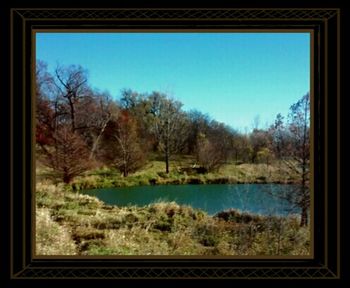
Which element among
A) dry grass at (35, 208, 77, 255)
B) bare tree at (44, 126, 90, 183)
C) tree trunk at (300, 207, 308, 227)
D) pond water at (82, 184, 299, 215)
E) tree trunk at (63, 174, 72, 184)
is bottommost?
dry grass at (35, 208, 77, 255)

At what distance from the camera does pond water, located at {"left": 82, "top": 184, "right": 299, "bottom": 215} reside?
2863 millimetres

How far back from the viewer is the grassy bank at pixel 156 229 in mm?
2748

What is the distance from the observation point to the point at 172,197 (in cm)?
293

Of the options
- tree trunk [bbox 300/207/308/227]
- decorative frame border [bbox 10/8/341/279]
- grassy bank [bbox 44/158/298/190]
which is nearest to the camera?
decorative frame border [bbox 10/8/341/279]

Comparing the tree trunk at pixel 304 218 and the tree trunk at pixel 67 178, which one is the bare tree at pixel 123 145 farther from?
the tree trunk at pixel 304 218

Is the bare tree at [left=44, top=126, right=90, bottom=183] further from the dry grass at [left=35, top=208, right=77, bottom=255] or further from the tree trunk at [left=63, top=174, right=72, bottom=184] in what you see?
the dry grass at [left=35, top=208, right=77, bottom=255]

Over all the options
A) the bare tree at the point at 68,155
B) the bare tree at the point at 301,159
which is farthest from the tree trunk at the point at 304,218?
the bare tree at the point at 68,155

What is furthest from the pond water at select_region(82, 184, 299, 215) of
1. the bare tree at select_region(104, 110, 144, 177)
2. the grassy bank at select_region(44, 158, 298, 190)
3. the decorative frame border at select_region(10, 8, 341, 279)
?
the decorative frame border at select_region(10, 8, 341, 279)

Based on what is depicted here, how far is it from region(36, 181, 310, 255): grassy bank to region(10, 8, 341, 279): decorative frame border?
0.45 meters

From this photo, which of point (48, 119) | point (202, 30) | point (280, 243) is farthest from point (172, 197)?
point (202, 30)

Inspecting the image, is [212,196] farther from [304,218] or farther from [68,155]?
[68,155]
